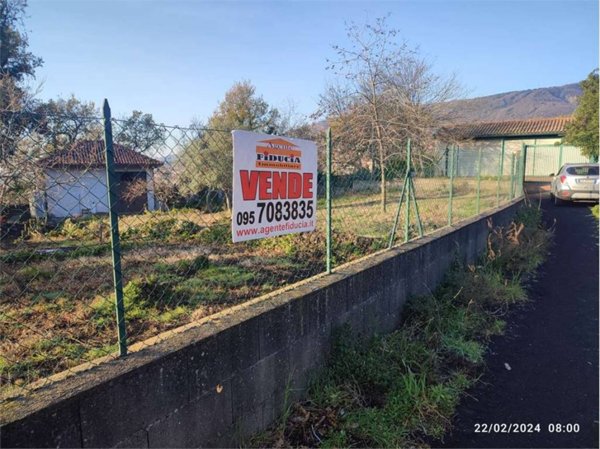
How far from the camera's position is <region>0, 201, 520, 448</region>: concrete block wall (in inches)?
73.5

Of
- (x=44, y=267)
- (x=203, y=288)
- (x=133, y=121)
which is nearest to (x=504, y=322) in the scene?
(x=203, y=288)

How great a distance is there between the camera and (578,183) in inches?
563

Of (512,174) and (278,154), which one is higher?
(278,154)

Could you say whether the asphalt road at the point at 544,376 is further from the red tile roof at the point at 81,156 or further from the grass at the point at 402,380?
the red tile roof at the point at 81,156

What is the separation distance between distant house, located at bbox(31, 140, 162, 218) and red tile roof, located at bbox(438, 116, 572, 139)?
85.7 feet

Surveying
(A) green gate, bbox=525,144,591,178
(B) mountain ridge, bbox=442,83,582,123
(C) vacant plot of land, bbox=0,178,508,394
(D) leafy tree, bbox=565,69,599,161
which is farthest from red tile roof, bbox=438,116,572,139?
(B) mountain ridge, bbox=442,83,582,123

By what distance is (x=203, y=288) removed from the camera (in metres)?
5.16

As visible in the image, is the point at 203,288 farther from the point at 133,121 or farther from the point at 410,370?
the point at 133,121

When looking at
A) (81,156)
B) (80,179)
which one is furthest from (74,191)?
(81,156)

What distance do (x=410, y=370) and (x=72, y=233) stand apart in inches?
134

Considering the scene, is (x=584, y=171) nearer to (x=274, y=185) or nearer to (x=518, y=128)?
(x=274, y=185)

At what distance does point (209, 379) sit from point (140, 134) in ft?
4.86
